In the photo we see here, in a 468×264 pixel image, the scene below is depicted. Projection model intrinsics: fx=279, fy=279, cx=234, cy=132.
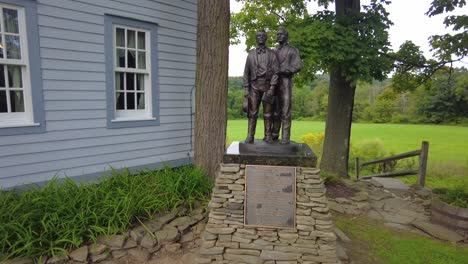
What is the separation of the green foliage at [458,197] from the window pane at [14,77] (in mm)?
7602

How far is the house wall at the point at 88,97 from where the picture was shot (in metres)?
4.95

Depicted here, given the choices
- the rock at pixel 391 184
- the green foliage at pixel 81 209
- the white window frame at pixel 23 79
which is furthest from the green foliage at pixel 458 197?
the white window frame at pixel 23 79

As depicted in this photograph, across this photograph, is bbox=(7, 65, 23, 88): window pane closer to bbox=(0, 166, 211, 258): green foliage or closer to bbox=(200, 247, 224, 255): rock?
bbox=(0, 166, 211, 258): green foliage

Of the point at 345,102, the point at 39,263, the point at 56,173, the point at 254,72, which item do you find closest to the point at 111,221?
the point at 39,263

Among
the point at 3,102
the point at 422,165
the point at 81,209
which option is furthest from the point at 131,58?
the point at 422,165

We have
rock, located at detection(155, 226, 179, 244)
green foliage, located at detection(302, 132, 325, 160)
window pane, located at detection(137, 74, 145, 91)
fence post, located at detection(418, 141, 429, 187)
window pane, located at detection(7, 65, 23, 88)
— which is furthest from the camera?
green foliage, located at detection(302, 132, 325, 160)

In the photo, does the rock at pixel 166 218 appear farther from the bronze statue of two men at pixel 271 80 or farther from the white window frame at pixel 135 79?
the white window frame at pixel 135 79

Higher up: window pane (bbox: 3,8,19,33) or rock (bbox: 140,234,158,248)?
window pane (bbox: 3,8,19,33)

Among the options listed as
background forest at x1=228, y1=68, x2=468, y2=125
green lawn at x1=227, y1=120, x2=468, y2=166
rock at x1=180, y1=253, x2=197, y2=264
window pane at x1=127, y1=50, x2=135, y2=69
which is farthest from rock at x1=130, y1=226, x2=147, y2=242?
background forest at x1=228, y1=68, x2=468, y2=125

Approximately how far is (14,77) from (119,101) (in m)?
1.86

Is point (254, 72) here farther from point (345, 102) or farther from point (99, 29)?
point (345, 102)

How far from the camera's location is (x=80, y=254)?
322cm

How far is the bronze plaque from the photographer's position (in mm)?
3090

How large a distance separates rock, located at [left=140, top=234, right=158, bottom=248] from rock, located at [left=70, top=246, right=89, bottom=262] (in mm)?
629
